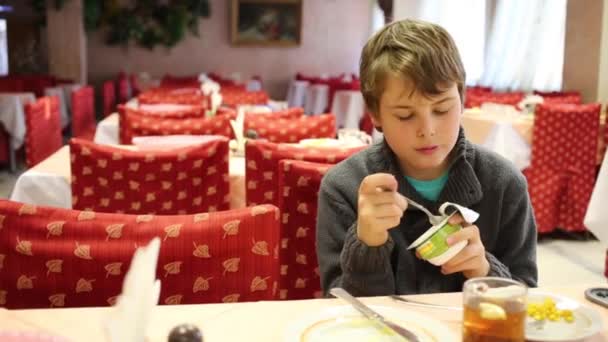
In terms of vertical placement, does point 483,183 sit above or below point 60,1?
below

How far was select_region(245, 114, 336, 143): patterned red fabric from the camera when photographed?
9.39ft

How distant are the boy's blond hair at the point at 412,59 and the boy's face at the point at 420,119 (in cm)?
2

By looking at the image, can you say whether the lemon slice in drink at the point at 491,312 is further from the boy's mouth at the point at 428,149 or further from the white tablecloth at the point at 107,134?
the white tablecloth at the point at 107,134

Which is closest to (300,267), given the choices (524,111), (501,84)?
(524,111)

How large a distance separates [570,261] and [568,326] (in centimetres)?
325

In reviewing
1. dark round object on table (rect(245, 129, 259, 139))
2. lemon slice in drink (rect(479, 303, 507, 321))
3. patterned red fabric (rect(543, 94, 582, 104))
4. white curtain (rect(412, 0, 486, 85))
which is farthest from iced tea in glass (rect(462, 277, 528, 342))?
white curtain (rect(412, 0, 486, 85))

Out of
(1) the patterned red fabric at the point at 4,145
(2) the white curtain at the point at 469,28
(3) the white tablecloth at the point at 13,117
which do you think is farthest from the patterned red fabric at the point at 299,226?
(2) the white curtain at the point at 469,28

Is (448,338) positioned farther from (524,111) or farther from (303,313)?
(524,111)

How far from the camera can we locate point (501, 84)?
27.3 feet

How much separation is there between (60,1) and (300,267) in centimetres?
983

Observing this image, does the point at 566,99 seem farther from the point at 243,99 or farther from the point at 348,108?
the point at 348,108

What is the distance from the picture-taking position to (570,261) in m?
3.91

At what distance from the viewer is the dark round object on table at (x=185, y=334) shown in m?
0.72

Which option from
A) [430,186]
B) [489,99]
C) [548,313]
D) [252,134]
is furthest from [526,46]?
[548,313]
